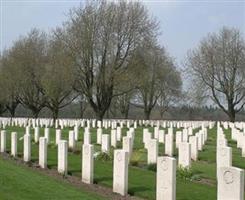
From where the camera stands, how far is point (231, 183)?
778 cm

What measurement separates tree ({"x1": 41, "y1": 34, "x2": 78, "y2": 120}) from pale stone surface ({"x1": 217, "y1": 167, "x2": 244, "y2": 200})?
35.3m

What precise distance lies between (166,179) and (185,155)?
15.7 ft

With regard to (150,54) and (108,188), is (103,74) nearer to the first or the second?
(150,54)

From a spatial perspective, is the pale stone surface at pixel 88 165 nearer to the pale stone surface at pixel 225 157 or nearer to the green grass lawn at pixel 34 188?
the green grass lawn at pixel 34 188

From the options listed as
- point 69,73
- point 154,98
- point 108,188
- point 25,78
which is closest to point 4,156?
point 108,188

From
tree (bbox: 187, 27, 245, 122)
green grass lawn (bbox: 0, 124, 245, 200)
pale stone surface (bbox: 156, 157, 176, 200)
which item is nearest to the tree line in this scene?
tree (bbox: 187, 27, 245, 122)

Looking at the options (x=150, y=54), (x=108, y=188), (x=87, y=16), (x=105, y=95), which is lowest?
(x=108, y=188)

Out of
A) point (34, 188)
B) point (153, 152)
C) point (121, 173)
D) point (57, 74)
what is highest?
point (57, 74)

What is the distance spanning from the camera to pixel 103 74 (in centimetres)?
4316

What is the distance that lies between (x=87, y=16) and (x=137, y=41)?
4.62 meters

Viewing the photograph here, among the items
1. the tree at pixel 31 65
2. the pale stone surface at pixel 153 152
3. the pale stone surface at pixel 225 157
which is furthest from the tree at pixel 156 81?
the pale stone surface at pixel 225 157

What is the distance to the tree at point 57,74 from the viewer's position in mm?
42938

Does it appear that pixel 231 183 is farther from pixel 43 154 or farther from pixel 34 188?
pixel 43 154

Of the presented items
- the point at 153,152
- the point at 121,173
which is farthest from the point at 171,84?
the point at 121,173
